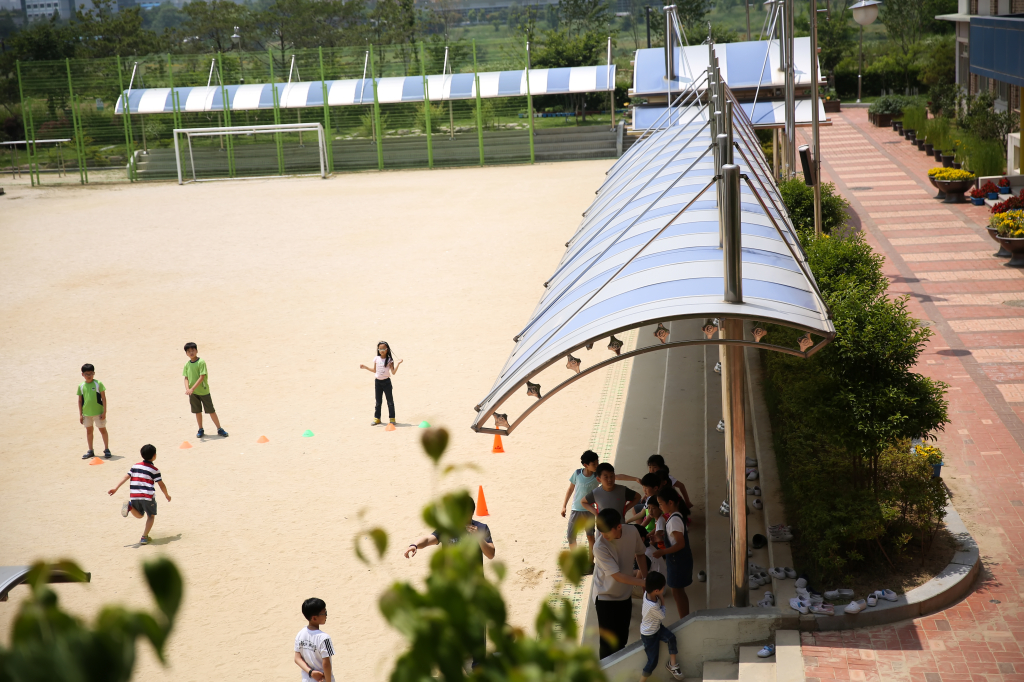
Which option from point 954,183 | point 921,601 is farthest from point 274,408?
point 954,183

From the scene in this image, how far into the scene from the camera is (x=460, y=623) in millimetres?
1973

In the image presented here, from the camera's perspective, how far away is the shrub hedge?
773 cm

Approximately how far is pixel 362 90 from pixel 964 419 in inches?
1399

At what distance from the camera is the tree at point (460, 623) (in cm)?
195

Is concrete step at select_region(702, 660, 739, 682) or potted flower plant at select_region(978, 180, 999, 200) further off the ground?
potted flower plant at select_region(978, 180, 999, 200)

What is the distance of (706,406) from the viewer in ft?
41.9

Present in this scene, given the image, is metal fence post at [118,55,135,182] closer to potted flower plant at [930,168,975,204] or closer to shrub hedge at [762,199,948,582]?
potted flower plant at [930,168,975,204]

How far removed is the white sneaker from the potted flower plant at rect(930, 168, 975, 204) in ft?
64.6

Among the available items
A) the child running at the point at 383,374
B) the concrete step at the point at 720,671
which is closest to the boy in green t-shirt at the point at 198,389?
the child running at the point at 383,374

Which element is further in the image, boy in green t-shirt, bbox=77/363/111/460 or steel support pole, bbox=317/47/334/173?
steel support pole, bbox=317/47/334/173

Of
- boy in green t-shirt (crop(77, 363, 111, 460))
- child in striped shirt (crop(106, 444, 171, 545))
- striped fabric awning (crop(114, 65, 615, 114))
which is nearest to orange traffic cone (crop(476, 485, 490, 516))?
child in striped shirt (crop(106, 444, 171, 545))

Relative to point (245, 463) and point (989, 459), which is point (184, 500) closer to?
point (245, 463)

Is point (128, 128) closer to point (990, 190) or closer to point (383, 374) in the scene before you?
point (383, 374)

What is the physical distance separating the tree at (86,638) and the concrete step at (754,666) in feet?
19.6
